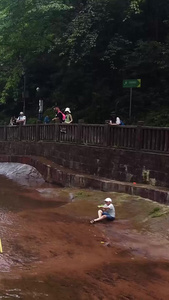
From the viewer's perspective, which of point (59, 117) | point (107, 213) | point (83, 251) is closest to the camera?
point (83, 251)

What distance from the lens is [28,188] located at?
14336mm

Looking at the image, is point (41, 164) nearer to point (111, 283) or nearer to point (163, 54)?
point (163, 54)

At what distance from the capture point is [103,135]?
12.4 meters

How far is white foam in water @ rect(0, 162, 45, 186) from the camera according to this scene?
1565 cm

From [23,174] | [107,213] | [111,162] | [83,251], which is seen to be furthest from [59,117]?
[83,251]

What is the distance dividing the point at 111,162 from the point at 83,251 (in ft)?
17.6

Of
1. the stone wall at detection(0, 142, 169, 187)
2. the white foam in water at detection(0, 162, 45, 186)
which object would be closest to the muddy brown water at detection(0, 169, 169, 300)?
the stone wall at detection(0, 142, 169, 187)

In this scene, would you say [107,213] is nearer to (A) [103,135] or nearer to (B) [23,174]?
(A) [103,135]

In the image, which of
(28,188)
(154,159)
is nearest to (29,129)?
(28,188)

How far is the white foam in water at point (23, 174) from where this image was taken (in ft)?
51.3

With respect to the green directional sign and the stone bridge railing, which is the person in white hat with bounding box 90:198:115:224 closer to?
the stone bridge railing

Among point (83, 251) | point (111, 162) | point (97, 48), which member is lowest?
point (83, 251)

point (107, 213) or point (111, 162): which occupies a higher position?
point (111, 162)

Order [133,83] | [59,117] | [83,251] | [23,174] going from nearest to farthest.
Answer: [83,251], [133,83], [59,117], [23,174]
